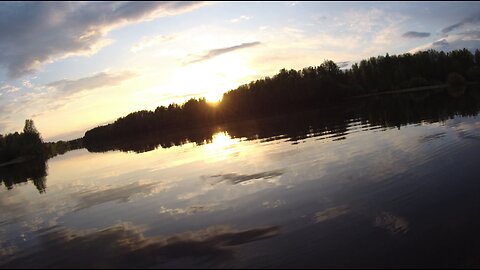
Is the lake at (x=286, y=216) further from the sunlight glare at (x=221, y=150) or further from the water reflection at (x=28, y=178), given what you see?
the water reflection at (x=28, y=178)

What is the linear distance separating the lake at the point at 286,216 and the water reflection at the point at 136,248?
0.08 meters

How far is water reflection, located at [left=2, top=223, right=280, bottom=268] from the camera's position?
16922 mm

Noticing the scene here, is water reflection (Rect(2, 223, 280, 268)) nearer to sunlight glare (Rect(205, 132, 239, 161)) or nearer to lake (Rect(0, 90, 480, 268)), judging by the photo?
lake (Rect(0, 90, 480, 268))

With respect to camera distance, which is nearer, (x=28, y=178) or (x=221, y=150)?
(x=221, y=150)

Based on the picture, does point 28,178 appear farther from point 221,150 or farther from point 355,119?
point 355,119

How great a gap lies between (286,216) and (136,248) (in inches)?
309

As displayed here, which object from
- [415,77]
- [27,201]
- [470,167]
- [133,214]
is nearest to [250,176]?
[133,214]

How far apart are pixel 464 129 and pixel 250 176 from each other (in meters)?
24.1

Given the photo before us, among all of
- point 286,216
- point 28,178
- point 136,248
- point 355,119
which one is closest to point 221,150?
point 355,119

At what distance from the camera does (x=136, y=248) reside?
62.2 ft

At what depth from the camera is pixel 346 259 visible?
14.2m

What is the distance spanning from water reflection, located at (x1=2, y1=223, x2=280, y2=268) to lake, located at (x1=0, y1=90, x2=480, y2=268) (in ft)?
0.26

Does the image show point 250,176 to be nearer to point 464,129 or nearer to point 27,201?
point 464,129

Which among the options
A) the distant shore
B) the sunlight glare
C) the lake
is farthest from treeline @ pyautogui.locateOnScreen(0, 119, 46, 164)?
the lake
